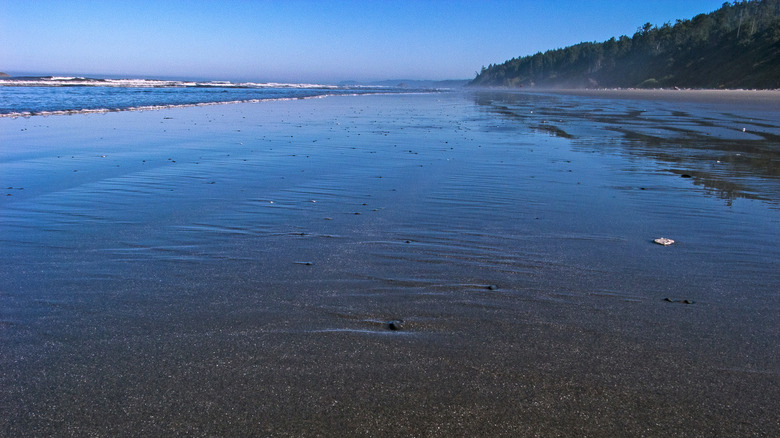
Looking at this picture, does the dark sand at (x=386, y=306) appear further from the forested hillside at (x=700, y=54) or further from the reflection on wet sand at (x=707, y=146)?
the forested hillside at (x=700, y=54)

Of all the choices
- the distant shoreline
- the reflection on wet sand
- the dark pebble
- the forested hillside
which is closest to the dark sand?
the dark pebble

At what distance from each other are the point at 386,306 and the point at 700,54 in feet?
345

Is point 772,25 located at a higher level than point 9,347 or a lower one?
higher

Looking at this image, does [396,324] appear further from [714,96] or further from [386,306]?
[714,96]

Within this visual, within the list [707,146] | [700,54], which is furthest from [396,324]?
[700,54]

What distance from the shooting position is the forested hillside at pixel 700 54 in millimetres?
67312

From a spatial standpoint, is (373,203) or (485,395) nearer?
(485,395)

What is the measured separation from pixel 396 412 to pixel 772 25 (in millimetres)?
93387

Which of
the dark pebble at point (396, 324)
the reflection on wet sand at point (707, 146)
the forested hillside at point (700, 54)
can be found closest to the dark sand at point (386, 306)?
the dark pebble at point (396, 324)

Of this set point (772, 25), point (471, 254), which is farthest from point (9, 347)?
point (772, 25)

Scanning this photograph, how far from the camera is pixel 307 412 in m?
2.38

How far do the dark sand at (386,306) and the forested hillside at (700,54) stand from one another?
69072 mm

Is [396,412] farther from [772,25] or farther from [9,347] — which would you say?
[772,25]

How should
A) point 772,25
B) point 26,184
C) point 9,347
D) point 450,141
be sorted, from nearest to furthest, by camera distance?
point 9,347 < point 26,184 < point 450,141 < point 772,25
